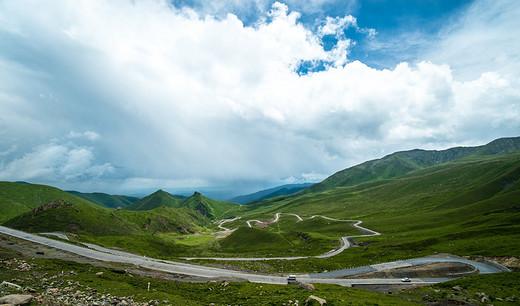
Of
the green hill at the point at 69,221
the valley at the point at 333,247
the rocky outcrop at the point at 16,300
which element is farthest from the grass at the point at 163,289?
the green hill at the point at 69,221

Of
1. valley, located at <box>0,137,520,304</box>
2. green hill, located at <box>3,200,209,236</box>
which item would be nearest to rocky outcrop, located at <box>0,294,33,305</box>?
valley, located at <box>0,137,520,304</box>

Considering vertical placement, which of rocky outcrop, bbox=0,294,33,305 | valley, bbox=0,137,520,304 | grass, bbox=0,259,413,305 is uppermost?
rocky outcrop, bbox=0,294,33,305

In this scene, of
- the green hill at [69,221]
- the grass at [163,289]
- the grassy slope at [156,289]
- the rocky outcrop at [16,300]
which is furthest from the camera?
the green hill at [69,221]

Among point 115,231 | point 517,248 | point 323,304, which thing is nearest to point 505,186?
point 517,248

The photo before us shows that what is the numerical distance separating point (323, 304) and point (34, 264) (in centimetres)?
4887

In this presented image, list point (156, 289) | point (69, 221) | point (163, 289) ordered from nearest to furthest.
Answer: point (156, 289) < point (163, 289) < point (69, 221)

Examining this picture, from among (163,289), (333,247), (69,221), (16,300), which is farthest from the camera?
(69,221)

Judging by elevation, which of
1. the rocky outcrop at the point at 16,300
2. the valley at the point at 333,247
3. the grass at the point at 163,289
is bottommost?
the valley at the point at 333,247

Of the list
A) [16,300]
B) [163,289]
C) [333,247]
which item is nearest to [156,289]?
[163,289]

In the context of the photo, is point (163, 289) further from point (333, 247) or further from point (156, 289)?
point (333, 247)

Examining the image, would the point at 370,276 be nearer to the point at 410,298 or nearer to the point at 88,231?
the point at 410,298

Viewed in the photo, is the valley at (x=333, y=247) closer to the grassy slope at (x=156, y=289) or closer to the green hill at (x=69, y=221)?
the green hill at (x=69, y=221)

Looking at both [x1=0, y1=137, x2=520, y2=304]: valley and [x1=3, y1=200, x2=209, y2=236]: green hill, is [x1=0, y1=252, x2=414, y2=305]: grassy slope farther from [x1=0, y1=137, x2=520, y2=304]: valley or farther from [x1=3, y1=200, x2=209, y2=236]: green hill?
[x1=3, y1=200, x2=209, y2=236]: green hill

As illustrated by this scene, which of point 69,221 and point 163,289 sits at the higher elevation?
point 69,221
